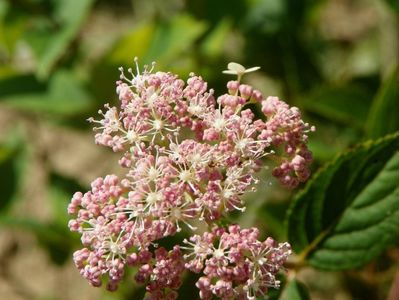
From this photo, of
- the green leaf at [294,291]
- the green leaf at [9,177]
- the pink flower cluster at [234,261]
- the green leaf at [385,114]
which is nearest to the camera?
the pink flower cluster at [234,261]

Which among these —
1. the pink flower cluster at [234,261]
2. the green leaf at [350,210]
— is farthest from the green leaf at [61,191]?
the pink flower cluster at [234,261]

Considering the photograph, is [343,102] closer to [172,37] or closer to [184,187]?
[172,37]

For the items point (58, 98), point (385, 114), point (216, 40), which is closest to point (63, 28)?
point (58, 98)

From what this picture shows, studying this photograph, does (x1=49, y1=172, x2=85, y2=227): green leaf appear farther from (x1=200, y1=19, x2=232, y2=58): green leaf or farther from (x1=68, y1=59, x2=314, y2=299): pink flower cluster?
(x1=68, y1=59, x2=314, y2=299): pink flower cluster

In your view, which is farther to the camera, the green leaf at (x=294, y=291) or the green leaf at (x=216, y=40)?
the green leaf at (x=216, y=40)

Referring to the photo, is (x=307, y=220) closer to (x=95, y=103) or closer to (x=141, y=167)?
(x=141, y=167)

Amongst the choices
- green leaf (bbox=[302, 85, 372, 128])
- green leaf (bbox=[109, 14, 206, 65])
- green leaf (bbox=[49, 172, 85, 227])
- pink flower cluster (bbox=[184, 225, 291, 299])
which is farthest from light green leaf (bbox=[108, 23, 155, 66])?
pink flower cluster (bbox=[184, 225, 291, 299])

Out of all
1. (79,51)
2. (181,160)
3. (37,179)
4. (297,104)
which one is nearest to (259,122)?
(181,160)

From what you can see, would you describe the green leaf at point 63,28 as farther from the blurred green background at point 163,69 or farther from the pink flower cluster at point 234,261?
the pink flower cluster at point 234,261
